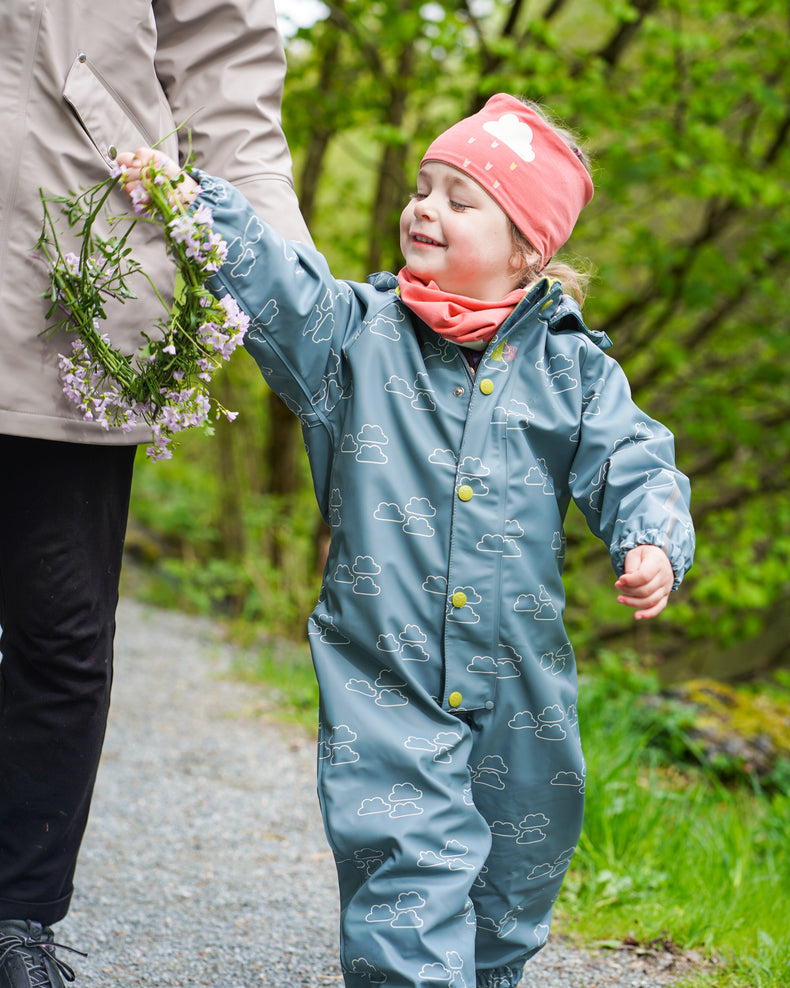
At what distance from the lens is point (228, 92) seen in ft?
5.89

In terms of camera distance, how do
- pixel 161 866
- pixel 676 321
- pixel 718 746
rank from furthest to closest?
pixel 676 321 < pixel 718 746 < pixel 161 866

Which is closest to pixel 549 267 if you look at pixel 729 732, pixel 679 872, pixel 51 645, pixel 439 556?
pixel 439 556

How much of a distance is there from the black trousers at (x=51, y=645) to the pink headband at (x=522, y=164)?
772 millimetres

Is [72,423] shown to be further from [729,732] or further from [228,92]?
[729,732]

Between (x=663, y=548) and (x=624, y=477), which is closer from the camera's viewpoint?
(x=663, y=548)

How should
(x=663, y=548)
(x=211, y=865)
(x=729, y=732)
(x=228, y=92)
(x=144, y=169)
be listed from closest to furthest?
(x=144, y=169), (x=663, y=548), (x=228, y=92), (x=211, y=865), (x=729, y=732)

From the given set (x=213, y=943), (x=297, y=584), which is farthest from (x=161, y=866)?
(x=297, y=584)

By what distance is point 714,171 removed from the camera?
5.36m

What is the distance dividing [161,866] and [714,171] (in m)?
4.33

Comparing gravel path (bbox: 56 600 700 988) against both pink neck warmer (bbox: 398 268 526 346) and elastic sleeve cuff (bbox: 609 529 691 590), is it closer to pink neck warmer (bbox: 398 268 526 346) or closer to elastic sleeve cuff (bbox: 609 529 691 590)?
elastic sleeve cuff (bbox: 609 529 691 590)

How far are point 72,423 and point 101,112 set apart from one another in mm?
487

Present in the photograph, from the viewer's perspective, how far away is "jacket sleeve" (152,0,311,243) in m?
1.78

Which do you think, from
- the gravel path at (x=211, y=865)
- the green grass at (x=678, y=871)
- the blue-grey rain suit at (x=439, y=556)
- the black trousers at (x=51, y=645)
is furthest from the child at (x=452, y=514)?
the green grass at (x=678, y=871)

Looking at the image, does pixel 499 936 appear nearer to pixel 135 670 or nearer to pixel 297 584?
pixel 135 670
